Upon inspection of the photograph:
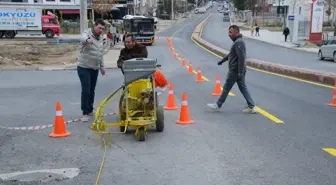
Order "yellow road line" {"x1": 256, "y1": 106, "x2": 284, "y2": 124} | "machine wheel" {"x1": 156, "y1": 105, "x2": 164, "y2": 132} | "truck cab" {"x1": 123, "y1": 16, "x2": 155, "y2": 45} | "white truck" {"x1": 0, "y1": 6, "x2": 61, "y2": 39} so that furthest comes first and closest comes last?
"white truck" {"x1": 0, "y1": 6, "x2": 61, "y2": 39}, "truck cab" {"x1": 123, "y1": 16, "x2": 155, "y2": 45}, "yellow road line" {"x1": 256, "y1": 106, "x2": 284, "y2": 124}, "machine wheel" {"x1": 156, "y1": 105, "x2": 164, "y2": 132}

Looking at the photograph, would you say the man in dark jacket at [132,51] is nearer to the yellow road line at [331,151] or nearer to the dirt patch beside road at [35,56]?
the yellow road line at [331,151]

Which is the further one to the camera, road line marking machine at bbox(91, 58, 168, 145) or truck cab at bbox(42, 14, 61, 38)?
truck cab at bbox(42, 14, 61, 38)

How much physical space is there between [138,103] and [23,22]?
45.0m

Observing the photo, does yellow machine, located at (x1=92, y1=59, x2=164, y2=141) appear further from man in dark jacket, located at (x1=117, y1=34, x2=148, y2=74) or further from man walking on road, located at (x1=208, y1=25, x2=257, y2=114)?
man walking on road, located at (x1=208, y1=25, x2=257, y2=114)

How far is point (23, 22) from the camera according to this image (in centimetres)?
4916

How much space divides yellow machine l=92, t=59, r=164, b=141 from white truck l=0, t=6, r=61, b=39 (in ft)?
145

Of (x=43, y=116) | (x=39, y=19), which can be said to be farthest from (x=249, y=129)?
(x=39, y=19)

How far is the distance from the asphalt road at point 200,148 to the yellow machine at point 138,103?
0.77 feet

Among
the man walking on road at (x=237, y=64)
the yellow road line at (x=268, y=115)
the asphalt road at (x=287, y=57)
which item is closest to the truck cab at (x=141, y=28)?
the asphalt road at (x=287, y=57)

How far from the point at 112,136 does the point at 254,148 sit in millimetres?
2498

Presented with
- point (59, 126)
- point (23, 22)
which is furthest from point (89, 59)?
point (23, 22)

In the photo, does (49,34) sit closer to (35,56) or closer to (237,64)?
(35,56)

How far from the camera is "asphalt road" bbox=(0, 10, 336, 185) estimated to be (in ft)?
18.2

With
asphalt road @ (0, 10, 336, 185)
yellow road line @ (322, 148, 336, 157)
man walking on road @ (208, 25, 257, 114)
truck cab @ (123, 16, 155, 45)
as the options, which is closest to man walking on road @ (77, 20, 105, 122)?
asphalt road @ (0, 10, 336, 185)
